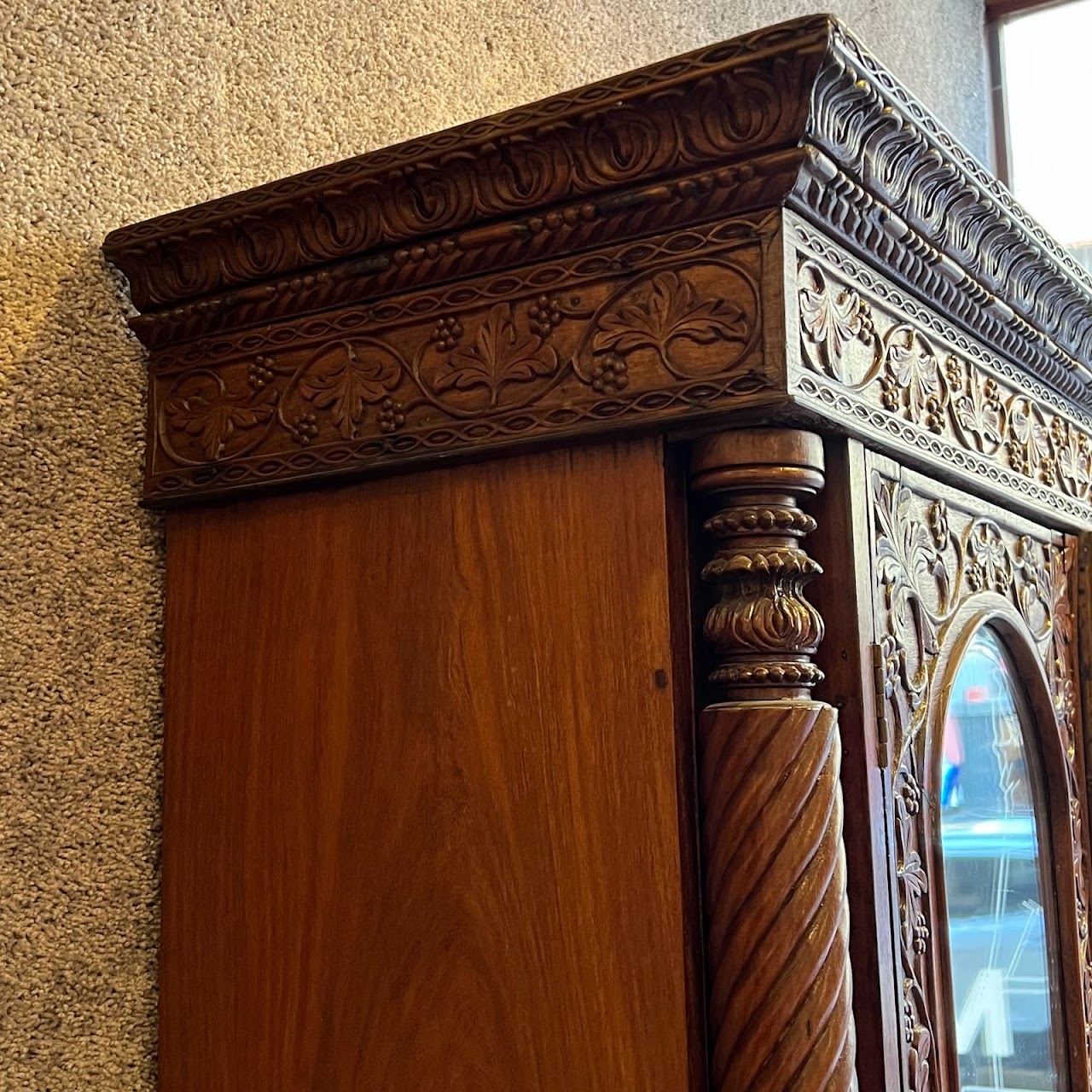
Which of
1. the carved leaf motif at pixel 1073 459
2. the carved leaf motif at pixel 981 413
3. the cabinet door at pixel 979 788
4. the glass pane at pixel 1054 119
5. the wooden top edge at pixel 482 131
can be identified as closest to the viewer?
the wooden top edge at pixel 482 131

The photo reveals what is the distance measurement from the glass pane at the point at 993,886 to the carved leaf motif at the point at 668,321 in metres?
0.30

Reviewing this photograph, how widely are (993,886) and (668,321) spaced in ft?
1.49

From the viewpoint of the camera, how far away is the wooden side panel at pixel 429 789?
614mm

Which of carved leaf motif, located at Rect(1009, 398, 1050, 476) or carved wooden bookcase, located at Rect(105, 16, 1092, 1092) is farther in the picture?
carved leaf motif, located at Rect(1009, 398, 1050, 476)

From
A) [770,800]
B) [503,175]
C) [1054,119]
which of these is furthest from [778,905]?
[1054,119]

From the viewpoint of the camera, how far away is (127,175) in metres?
0.84

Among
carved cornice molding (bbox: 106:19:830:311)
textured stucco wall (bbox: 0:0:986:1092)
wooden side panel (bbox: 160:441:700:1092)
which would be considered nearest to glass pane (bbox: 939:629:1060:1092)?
wooden side panel (bbox: 160:441:700:1092)

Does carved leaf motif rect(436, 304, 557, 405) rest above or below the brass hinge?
above

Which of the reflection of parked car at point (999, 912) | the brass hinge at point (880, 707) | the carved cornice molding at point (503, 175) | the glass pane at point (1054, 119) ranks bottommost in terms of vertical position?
Result: the reflection of parked car at point (999, 912)

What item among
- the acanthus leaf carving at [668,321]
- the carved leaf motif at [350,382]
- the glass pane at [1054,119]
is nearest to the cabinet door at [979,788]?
the acanthus leaf carving at [668,321]

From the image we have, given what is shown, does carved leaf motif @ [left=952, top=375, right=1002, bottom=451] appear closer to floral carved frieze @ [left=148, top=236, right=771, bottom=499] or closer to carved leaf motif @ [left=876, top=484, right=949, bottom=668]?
carved leaf motif @ [left=876, top=484, right=949, bottom=668]

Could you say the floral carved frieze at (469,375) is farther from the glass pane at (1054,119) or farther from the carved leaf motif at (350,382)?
the glass pane at (1054,119)

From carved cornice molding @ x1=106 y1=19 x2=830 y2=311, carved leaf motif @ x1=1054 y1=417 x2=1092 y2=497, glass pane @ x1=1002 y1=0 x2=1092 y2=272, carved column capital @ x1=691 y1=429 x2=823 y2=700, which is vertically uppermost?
glass pane @ x1=1002 y1=0 x2=1092 y2=272

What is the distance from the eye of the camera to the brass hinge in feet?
2.13
